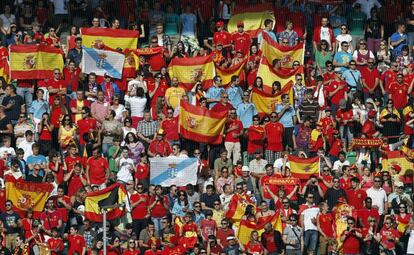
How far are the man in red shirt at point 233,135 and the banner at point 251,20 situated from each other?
14.7ft

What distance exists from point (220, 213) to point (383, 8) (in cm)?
976

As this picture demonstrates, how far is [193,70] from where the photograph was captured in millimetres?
49938

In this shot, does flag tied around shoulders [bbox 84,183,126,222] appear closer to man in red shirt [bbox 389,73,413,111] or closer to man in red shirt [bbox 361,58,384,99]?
man in red shirt [bbox 361,58,384,99]

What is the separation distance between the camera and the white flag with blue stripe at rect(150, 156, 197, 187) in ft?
154

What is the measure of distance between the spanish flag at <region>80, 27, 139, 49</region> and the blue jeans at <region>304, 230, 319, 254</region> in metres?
8.10

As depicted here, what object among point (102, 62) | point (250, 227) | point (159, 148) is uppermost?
point (102, 62)

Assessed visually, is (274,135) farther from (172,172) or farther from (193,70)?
(193,70)

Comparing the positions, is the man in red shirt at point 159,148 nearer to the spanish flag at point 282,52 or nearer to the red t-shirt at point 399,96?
the spanish flag at point 282,52

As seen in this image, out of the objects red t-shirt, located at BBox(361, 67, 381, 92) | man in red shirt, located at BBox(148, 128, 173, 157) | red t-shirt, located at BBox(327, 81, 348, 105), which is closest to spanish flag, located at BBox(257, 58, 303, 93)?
red t-shirt, located at BBox(327, 81, 348, 105)

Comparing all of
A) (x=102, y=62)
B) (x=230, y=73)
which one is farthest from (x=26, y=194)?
(x=230, y=73)

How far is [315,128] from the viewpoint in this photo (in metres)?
48.2

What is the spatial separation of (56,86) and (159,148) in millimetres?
3262

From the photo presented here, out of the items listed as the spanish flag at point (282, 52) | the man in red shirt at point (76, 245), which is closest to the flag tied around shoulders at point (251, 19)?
the spanish flag at point (282, 52)

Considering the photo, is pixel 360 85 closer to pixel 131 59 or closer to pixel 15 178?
pixel 131 59
